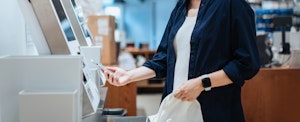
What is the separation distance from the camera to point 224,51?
4.08ft

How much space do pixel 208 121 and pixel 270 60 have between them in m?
3.15

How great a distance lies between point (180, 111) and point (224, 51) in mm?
275

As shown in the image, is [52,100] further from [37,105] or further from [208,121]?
[208,121]

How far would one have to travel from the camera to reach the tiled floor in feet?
17.1

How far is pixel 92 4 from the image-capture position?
15.0ft

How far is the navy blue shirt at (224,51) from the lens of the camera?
3.94 ft

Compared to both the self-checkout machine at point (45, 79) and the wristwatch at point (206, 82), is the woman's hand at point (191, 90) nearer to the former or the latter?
the wristwatch at point (206, 82)

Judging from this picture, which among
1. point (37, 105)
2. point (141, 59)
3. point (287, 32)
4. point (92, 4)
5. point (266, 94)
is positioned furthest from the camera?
point (141, 59)

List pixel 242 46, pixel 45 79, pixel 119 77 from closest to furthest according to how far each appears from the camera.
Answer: pixel 45 79
pixel 242 46
pixel 119 77

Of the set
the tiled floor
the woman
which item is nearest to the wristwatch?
the woman

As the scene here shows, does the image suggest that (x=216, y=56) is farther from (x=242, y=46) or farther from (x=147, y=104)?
(x=147, y=104)

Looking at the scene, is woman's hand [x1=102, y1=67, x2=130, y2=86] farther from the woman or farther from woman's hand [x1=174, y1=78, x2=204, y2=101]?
woman's hand [x1=174, y1=78, x2=204, y2=101]

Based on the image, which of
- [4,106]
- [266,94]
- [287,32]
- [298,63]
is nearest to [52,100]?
[4,106]

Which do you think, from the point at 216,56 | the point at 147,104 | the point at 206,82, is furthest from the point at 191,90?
the point at 147,104
